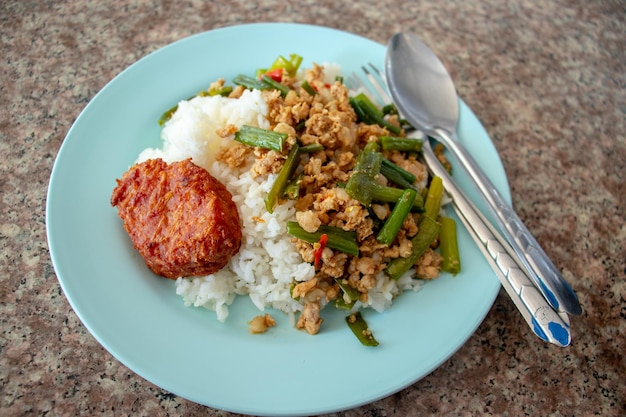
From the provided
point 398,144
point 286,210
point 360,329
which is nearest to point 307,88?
point 398,144

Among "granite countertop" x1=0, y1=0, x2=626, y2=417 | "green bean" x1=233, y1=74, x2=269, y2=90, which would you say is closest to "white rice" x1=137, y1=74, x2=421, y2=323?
"green bean" x1=233, y1=74, x2=269, y2=90

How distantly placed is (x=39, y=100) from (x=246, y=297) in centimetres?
154

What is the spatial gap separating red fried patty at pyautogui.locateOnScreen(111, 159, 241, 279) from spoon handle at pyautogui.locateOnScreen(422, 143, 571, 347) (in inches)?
37.1

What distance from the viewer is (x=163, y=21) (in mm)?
3051

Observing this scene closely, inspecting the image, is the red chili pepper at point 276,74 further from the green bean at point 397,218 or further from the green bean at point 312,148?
the green bean at point 397,218

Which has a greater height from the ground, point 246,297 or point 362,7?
point 362,7

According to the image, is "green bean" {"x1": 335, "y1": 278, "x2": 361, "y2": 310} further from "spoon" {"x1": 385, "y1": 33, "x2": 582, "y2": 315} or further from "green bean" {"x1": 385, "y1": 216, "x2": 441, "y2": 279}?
"spoon" {"x1": 385, "y1": 33, "x2": 582, "y2": 315}

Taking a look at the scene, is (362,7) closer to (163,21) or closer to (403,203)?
(163,21)

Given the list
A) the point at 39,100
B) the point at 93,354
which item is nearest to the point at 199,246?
the point at 93,354

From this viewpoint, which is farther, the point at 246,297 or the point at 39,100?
the point at 39,100

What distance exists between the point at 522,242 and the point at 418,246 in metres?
0.40

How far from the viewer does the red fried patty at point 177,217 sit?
1845 millimetres

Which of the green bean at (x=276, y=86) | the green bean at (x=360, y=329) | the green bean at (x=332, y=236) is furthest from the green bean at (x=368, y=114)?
the green bean at (x=360, y=329)

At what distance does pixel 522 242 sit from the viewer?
195 cm
